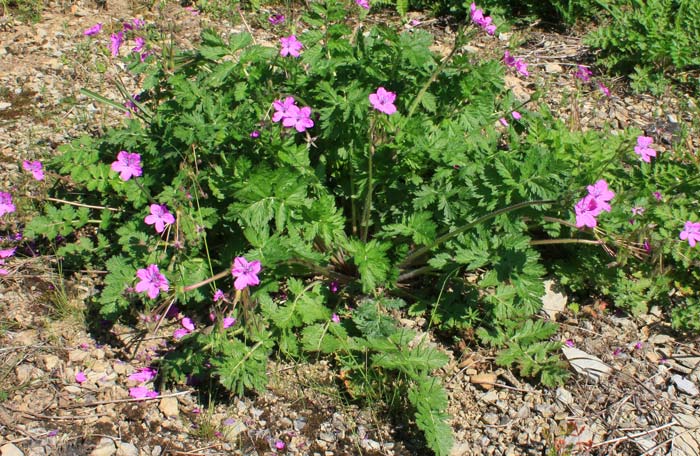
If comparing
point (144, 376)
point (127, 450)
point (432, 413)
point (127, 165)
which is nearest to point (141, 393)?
point (144, 376)

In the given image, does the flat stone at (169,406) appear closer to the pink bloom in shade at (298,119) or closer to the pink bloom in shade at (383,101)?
the pink bloom in shade at (298,119)

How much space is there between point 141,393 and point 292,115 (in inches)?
59.4

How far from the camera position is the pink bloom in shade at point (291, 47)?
3.21m

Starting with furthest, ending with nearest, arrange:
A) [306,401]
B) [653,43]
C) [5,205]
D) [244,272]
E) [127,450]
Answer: [653,43] → [5,205] → [306,401] → [127,450] → [244,272]

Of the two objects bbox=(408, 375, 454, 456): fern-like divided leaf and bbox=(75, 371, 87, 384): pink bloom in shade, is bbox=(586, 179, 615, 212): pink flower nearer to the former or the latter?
bbox=(408, 375, 454, 456): fern-like divided leaf

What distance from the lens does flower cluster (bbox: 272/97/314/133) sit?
3000mm

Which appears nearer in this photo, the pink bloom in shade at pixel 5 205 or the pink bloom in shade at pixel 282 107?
the pink bloom in shade at pixel 282 107

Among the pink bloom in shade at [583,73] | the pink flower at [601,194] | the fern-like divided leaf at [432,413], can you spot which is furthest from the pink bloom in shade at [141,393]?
the pink bloom in shade at [583,73]

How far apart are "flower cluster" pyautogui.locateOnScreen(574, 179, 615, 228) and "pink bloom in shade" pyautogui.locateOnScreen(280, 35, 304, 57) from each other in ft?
5.15

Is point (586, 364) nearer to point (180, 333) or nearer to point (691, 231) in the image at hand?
point (691, 231)

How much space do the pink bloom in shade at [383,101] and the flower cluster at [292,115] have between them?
0.99 feet

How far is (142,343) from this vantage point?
339 cm

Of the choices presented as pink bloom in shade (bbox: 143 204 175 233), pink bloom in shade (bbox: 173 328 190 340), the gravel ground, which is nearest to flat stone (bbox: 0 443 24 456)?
the gravel ground

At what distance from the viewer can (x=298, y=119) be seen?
3031mm
